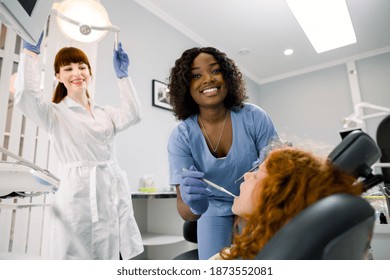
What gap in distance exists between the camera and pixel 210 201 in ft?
3.20

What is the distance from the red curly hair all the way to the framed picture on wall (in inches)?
67.8

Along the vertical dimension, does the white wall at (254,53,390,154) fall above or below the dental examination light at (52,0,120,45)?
above

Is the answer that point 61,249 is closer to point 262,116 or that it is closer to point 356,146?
point 262,116

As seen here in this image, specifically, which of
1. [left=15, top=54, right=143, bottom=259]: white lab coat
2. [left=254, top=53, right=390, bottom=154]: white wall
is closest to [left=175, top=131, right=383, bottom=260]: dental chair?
[left=15, top=54, right=143, bottom=259]: white lab coat

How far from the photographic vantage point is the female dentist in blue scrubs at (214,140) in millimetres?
952

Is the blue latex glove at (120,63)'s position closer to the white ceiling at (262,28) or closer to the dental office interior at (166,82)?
the dental office interior at (166,82)

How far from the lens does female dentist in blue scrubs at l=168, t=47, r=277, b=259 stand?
3.12 ft

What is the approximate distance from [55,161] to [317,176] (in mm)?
1483

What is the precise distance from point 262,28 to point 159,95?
134 cm

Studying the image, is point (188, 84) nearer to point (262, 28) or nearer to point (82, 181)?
point (82, 181)

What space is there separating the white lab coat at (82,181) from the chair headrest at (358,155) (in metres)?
0.90

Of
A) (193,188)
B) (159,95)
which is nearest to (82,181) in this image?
(193,188)

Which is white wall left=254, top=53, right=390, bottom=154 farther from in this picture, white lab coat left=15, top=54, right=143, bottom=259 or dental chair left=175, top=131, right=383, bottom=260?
dental chair left=175, top=131, right=383, bottom=260

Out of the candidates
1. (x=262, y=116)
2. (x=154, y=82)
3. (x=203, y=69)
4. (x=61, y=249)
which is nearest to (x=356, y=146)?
(x=262, y=116)
